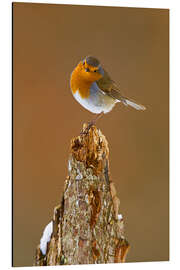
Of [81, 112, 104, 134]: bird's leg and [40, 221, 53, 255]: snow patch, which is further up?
[81, 112, 104, 134]: bird's leg

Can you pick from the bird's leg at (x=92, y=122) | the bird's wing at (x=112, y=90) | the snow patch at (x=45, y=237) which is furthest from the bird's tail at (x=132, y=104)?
the snow patch at (x=45, y=237)

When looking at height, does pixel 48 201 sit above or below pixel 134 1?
below

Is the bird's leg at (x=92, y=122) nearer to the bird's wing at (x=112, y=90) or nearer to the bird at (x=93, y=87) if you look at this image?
the bird at (x=93, y=87)

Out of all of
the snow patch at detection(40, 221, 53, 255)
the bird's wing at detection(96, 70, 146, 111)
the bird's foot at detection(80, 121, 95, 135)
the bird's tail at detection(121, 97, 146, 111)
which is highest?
the bird's wing at detection(96, 70, 146, 111)

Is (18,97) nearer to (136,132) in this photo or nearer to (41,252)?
(136,132)

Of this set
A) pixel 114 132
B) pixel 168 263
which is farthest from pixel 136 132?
pixel 168 263

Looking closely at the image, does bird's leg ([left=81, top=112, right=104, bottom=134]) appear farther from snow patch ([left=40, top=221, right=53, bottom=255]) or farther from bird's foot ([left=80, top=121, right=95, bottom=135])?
snow patch ([left=40, top=221, right=53, bottom=255])

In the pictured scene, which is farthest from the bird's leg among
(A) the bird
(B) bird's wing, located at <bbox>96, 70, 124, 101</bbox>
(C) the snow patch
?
(C) the snow patch
